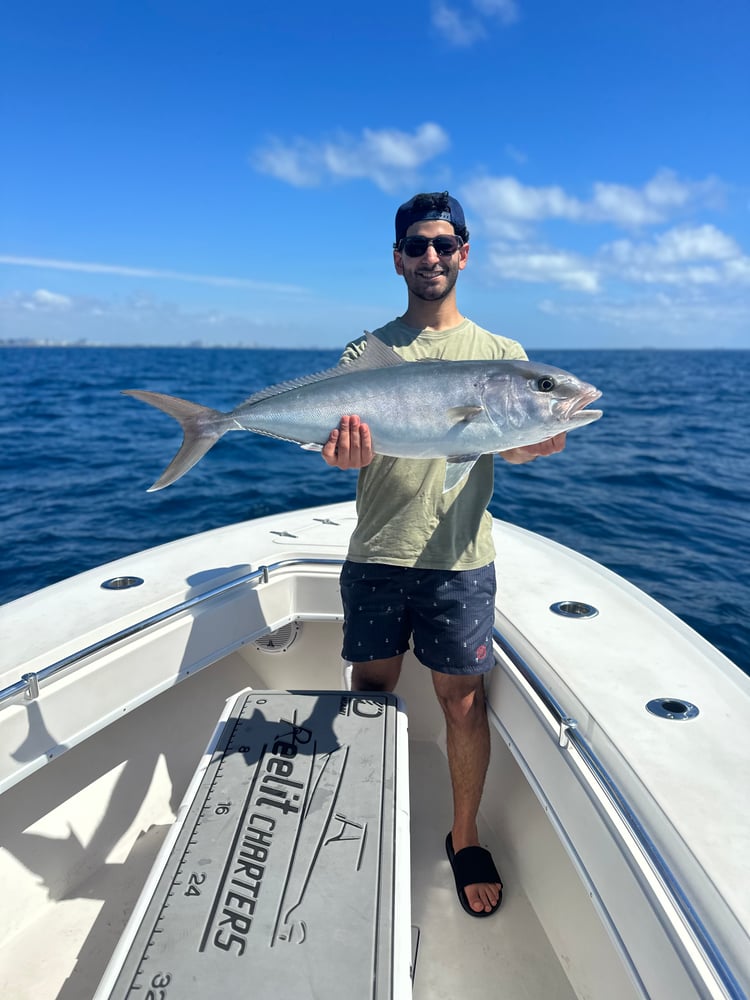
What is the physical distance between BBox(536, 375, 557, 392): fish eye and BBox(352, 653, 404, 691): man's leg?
50.0 inches

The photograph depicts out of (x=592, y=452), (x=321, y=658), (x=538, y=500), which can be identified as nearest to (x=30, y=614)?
(x=321, y=658)

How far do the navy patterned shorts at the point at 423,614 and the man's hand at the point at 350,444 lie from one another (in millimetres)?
477

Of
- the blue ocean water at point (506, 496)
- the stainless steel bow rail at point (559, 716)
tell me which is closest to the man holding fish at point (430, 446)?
the stainless steel bow rail at point (559, 716)

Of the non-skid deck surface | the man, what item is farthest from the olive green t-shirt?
the non-skid deck surface

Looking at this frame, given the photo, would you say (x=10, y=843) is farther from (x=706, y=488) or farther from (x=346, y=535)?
(x=706, y=488)

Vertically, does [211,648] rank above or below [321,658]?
above

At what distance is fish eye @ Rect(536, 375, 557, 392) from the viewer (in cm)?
227

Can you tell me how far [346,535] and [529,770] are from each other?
1.92 m

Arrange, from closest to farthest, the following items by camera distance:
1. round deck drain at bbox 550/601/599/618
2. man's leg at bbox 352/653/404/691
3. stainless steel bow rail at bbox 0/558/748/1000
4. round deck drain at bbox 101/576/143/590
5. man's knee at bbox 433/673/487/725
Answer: stainless steel bow rail at bbox 0/558/748/1000, man's knee at bbox 433/673/487/725, man's leg at bbox 352/653/404/691, round deck drain at bbox 550/601/599/618, round deck drain at bbox 101/576/143/590

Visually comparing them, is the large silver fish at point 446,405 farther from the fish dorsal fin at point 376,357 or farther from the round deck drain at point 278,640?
the round deck drain at point 278,640

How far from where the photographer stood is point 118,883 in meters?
2.86

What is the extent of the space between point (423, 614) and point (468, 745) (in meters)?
0.63

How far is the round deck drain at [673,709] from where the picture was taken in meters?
2.12

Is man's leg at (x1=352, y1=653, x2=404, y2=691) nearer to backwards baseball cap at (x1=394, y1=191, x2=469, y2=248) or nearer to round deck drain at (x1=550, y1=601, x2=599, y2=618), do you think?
round deck drain at (x1=550, y1=601, x2=599, y2=618)
